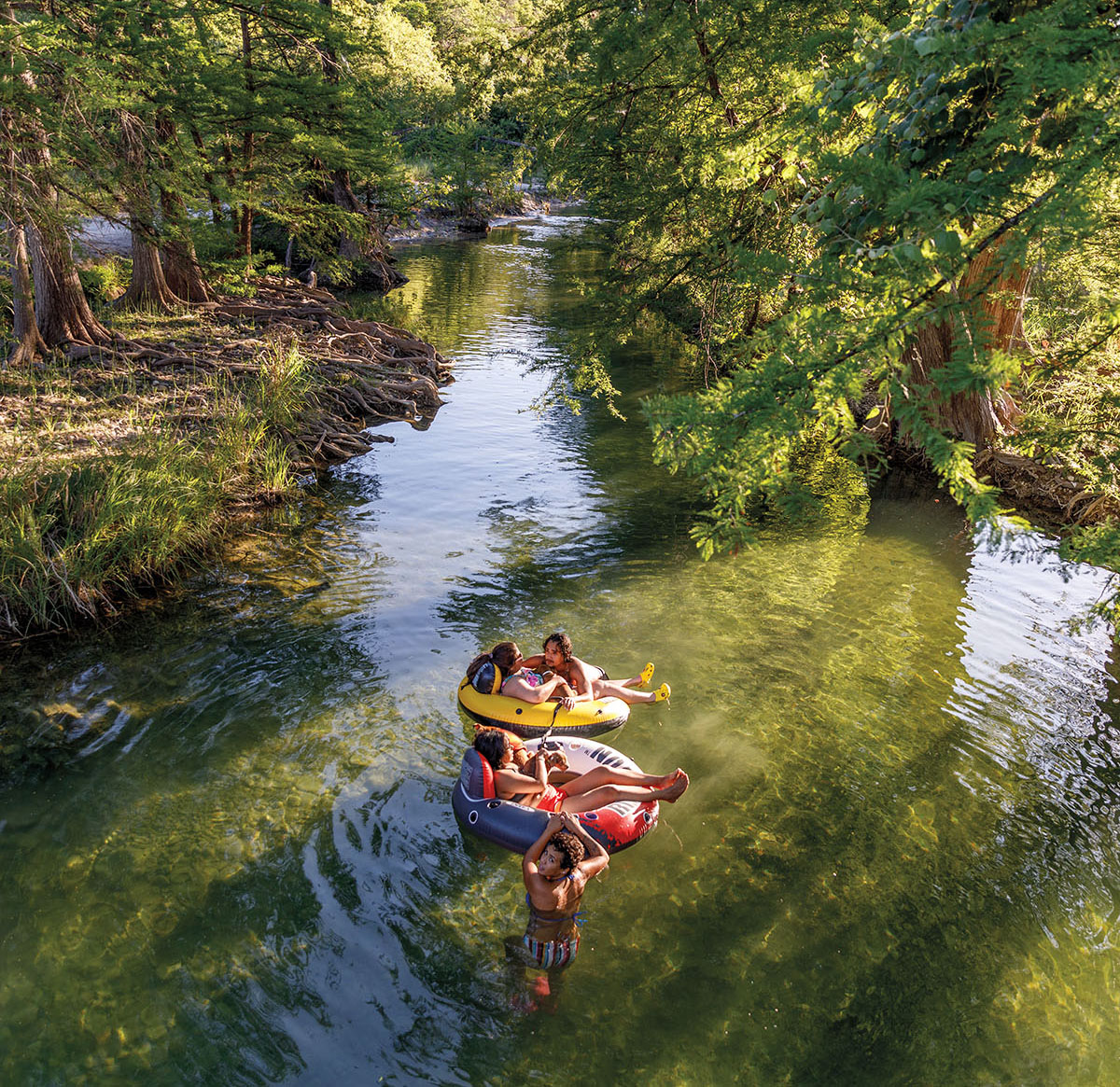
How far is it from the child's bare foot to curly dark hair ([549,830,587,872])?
103 cm

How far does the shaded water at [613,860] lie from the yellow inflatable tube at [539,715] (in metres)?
0.29

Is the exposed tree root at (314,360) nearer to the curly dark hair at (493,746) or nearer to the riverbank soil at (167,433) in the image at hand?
the riverbank soil at (167,433)

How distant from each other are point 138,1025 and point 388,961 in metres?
1.35

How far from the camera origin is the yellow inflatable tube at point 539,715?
6.92 m

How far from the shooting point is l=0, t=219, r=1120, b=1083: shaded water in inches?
177

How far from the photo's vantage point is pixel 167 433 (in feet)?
32.3

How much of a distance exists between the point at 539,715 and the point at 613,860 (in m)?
1.48

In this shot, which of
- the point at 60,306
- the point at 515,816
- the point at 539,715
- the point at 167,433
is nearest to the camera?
the point at 515,816

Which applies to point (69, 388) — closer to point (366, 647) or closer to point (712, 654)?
point (366, 647)

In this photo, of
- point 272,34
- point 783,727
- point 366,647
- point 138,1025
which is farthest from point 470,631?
point 272,34

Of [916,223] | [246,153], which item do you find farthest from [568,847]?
[246,153]

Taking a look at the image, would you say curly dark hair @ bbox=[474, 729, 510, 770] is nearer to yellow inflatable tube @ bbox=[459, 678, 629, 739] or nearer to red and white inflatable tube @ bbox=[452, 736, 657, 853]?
red and white inflatable tube @ bbox=[452, 736, 657, 853]

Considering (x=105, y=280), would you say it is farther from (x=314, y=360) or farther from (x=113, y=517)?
(x=113, y=517)

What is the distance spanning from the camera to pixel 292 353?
44.3 feet
